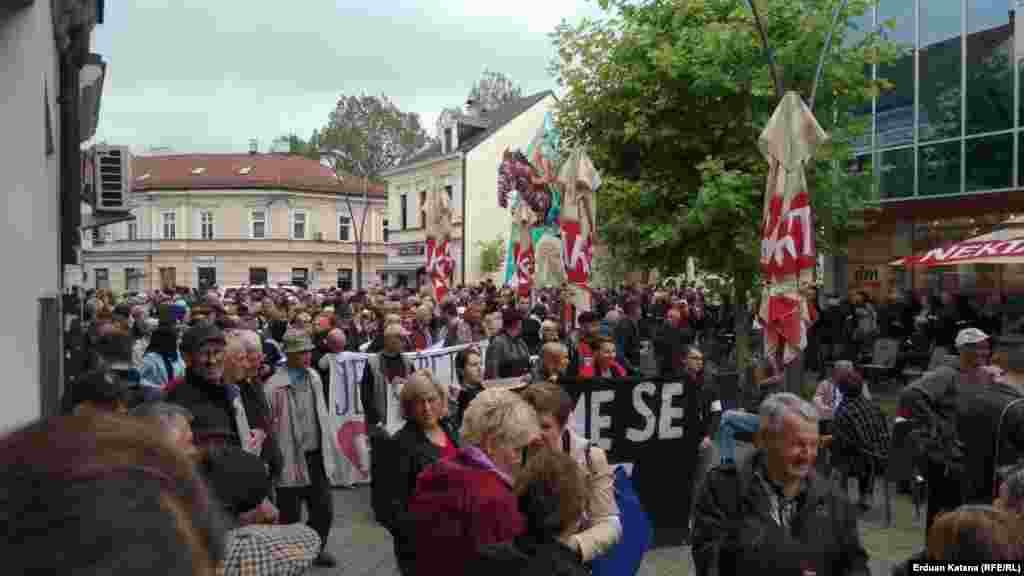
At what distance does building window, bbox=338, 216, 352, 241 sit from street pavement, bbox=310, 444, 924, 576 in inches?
2578

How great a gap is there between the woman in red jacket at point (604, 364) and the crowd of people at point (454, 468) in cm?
3

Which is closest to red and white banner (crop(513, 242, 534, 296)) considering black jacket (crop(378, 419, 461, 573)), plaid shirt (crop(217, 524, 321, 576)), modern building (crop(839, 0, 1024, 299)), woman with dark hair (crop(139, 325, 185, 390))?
modern building (crop(839, 0, 1024, 299))

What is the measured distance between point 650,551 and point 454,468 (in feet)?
15.8

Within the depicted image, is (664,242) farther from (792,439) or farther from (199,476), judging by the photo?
(199,476)

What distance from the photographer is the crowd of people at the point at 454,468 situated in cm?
89

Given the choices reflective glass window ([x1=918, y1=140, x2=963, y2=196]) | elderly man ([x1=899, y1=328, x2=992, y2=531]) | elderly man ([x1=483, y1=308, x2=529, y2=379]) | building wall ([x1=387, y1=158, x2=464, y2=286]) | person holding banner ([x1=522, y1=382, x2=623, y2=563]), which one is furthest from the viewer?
building wall ([x1=387, y1=158, x2=464, y2=286])

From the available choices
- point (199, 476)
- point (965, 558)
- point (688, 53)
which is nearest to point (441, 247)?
point (688, 53)

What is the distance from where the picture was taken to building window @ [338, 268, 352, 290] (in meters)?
75.1

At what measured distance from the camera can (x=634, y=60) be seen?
17.5 metres

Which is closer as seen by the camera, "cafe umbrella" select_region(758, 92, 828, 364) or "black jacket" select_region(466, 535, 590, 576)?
"black jacket" select_region(466, 535, 590, 576)

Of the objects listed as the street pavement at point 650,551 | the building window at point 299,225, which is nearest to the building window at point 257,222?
the building window at point 299,225

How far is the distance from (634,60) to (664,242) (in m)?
3.38

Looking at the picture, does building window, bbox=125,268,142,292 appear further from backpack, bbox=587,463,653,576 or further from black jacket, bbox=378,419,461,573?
backpack, bbox=587,463,653,576

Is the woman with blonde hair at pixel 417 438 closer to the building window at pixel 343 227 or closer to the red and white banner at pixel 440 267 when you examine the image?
the red and white banner at pixel 440 267
